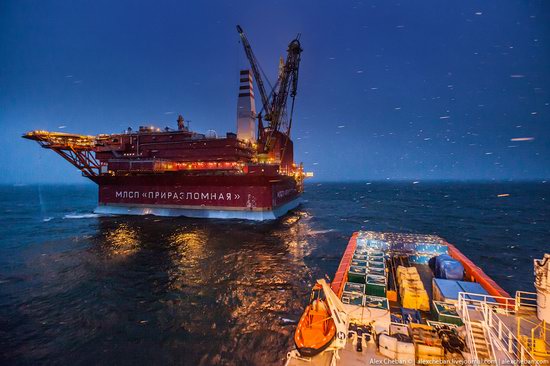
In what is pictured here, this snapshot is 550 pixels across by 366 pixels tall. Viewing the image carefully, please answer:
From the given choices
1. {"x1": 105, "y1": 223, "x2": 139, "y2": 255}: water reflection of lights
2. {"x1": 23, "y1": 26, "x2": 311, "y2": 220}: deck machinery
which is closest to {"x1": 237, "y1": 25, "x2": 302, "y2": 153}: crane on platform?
{"x1": 23, "y1": 26, "x2": 311, "y2": 220}: deck machinery

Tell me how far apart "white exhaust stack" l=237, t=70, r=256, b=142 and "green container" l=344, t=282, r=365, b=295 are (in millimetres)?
49572

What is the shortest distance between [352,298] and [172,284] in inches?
512

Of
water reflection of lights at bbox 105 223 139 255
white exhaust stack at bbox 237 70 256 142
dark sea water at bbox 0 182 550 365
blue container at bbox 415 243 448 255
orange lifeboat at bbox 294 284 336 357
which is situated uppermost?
white exhaust stack at bbox 237 70 256 142

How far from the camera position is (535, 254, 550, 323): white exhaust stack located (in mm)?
7898

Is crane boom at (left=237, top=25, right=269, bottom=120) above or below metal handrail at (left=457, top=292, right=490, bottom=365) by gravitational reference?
above

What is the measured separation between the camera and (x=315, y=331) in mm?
8969

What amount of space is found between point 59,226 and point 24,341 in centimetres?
3495

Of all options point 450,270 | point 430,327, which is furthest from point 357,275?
point 450,270

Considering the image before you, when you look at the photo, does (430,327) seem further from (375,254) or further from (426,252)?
(426,252)

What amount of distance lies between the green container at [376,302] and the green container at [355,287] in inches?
28.4

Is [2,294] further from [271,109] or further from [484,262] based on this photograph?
[271,109]

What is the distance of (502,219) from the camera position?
46312mm

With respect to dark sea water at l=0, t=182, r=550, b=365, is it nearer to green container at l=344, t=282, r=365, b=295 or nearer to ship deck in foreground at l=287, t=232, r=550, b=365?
green container at l=344, t=282, r=365, b=295

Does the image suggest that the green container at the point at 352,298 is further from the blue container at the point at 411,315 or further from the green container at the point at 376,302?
the blue container at the point at 411,315
